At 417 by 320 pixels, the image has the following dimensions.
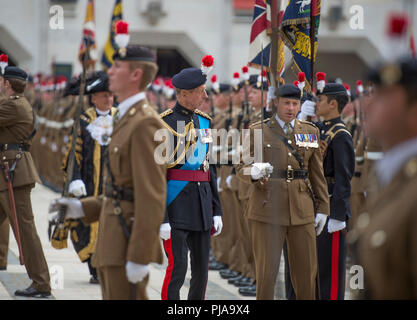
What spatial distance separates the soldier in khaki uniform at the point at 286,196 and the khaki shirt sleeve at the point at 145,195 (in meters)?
1.71

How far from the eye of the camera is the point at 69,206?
4.11 meters

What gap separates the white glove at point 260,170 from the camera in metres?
5.53

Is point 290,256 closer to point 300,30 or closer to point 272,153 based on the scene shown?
point 272,153

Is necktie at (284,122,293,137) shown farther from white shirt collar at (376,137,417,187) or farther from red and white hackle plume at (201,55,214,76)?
white shirt collar at (376,137,417,187)

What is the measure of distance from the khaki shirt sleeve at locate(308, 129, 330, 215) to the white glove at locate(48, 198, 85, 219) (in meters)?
2.39

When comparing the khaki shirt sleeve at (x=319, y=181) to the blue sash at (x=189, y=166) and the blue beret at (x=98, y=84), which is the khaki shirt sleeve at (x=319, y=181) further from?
the blue beret at (x=98, y=84)

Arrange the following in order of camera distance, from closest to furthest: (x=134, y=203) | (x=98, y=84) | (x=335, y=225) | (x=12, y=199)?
(x=134, y=203)
(x=335, y=225)
(x=12, y=199)
(x=98, y=84)

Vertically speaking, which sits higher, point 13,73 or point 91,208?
point 13,73

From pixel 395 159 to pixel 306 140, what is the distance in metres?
3.26

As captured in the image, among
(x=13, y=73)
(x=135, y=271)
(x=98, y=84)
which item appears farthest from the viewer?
(x=98, y=84)

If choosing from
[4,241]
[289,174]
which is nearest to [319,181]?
[289,174]

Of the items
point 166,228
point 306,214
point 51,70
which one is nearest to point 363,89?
point 306,214

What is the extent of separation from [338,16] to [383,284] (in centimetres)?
2339
